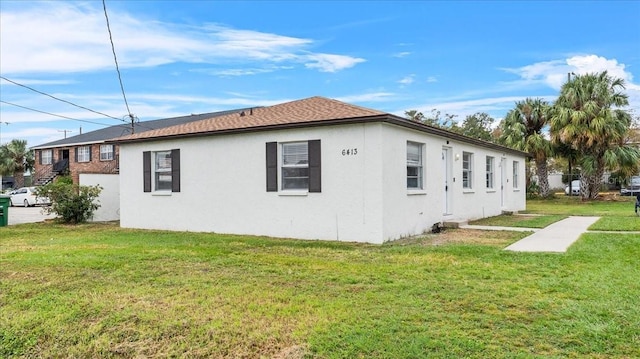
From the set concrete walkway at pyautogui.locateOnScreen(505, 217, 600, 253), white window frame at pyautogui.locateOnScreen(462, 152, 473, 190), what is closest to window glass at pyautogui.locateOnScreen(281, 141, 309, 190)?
concrete walkway at pyautogui.locateOnScreen(505, 217, 600, 253)

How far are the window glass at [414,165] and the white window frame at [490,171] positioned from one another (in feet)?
20.6

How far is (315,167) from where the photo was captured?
35.9 ft

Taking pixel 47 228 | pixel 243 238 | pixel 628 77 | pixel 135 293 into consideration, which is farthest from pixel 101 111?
pixel 628 77

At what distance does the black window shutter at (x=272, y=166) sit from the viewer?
1157 centimetres

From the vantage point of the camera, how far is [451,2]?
1372cm

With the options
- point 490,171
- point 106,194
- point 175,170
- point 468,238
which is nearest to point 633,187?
point 490,171

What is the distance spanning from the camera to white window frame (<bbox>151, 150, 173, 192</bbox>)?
45.6ft

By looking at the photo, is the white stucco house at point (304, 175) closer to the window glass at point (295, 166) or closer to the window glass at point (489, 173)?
the window glass at point (295, 166)

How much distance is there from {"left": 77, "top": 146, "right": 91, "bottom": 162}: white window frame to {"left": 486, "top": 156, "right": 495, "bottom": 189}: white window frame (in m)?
28.5

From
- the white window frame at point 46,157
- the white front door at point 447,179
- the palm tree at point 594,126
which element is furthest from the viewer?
the white window frame at point 46,157

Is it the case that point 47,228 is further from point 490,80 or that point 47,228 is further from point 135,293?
point 490,80

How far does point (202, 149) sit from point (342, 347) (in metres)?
9.91

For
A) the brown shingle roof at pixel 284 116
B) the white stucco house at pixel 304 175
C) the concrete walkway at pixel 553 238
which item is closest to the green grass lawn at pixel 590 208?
the concrete walkway at pixel 553 238

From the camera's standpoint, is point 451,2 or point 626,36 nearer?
point 451,2
